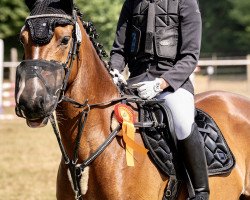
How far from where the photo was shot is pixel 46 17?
3.29m

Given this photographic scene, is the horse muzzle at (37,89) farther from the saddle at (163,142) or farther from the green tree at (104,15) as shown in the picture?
the green tree at (104,15)

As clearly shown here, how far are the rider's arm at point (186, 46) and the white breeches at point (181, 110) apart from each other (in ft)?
0.26

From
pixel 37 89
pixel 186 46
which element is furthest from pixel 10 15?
pixel 37 89

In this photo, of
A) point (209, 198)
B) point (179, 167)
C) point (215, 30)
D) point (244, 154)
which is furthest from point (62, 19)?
point (215, 30)

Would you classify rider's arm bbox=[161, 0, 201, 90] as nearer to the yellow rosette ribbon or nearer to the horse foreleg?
the yellow rosette ribbon

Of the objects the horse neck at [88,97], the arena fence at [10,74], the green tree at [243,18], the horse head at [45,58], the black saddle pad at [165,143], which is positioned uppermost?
the horse head at [45,58]

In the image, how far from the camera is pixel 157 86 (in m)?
3.83

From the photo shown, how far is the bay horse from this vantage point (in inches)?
124

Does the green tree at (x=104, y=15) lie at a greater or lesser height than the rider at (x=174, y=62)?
lesser

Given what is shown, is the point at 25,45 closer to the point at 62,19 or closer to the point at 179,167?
the point at 62,19

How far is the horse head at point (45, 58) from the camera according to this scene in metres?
3.11

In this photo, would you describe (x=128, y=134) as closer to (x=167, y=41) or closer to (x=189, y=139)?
(x=189, y=139)

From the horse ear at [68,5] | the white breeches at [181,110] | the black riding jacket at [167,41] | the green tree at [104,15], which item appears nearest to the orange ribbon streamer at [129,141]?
the white breeches at [181,110]

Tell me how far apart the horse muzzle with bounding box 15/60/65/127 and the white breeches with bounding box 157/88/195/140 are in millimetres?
1045
